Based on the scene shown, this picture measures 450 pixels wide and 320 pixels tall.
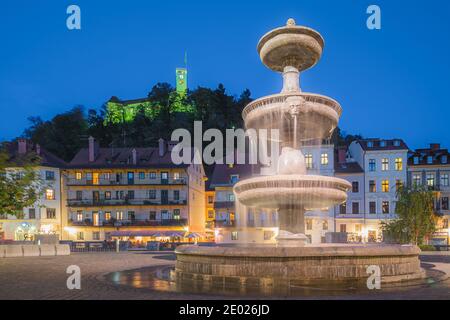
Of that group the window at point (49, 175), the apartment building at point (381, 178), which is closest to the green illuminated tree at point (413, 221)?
the apartment building at point (381, 178)

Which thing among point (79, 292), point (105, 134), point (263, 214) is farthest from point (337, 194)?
point (105, 134)

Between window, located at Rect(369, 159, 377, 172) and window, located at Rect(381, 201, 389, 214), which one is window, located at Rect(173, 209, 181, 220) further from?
window, located at Rect(381, 201, 389, 214)

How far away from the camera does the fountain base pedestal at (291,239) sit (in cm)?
1438

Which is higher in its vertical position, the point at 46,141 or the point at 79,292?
the point at 46,141

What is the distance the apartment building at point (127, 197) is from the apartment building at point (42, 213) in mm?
1230

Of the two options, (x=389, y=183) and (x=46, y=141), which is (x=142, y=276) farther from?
(x=46, y=141)

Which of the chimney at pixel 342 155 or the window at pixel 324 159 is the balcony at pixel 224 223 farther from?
the chimney at pixel 342 155

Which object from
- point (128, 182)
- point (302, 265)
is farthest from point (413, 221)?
point (128, 182)

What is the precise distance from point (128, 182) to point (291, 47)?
48457mm

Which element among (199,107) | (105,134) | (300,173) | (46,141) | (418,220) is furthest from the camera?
(199,107)

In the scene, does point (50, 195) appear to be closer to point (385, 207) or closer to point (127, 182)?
point (127, 182)

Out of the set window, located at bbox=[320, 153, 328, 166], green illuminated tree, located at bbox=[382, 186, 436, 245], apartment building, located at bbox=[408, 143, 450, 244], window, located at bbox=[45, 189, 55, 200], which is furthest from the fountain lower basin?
window, located at bbox=[45, 189, 55, 200]
